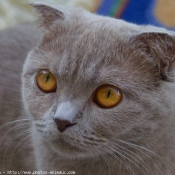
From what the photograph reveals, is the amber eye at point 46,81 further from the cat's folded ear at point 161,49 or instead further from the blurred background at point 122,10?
the blurred background at point 122,10

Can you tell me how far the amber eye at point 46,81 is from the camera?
124 centimetres

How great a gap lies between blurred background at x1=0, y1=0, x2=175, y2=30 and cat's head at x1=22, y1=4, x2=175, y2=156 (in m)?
0.86

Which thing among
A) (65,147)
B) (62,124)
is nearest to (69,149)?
(65,147)

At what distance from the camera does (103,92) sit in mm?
1177

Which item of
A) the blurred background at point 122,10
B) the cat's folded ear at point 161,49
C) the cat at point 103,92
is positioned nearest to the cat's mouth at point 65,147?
the cat at point 103,92

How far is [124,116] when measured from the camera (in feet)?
3.82

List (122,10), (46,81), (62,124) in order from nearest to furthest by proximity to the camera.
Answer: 1. (62,124)
2. (46,81)
3. (122,10)

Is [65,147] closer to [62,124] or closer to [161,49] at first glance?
[62,124]

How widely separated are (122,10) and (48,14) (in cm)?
95

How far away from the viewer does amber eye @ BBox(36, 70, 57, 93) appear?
1237 mm

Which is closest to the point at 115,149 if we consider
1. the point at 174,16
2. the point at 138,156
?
the point at 138,156

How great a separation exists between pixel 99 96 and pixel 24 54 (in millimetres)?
791

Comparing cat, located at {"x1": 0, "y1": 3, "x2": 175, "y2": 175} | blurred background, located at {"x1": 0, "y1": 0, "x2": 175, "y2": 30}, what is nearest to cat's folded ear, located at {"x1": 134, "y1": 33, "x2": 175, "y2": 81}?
cat, located at {"x1": 0, "y1": 3, "x2": 175, "y2": 175}

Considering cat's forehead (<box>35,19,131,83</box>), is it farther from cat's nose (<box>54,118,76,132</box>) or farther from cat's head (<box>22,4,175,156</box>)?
cat's nose (<box>54,118,76,132</box>)
